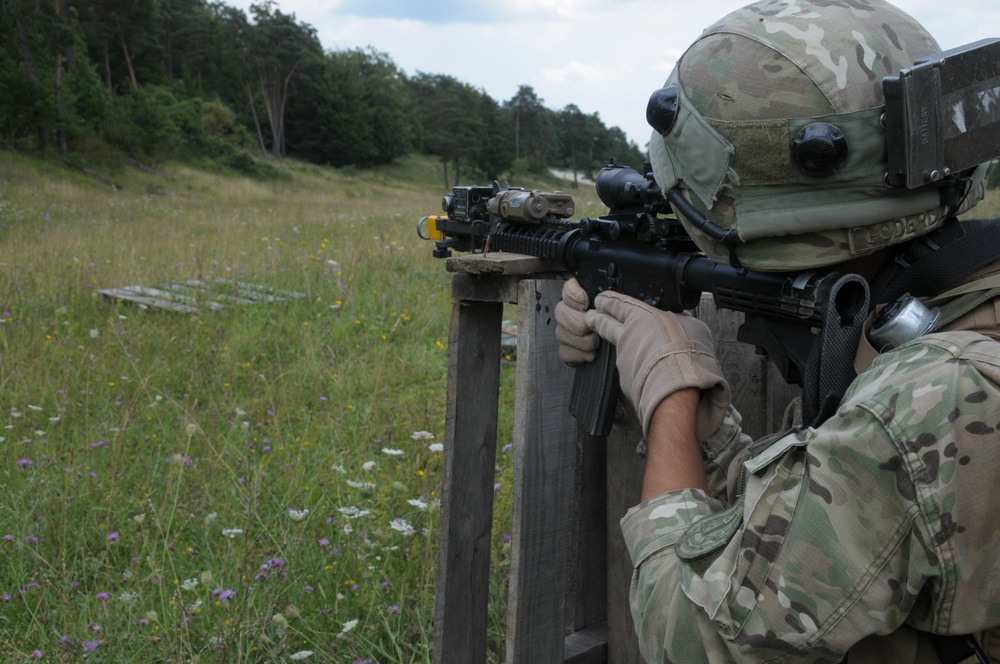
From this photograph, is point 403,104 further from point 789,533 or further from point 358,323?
point 789,533

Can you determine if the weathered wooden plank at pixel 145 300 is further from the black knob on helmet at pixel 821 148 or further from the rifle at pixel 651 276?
the black knob on helmet at pixel 821 148

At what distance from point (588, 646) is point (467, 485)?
636 mm

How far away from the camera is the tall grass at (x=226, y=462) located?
286cm

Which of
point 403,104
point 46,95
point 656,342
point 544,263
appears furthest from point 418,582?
point 403,104

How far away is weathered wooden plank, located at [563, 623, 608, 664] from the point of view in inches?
96.6

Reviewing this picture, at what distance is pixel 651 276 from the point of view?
205 cm

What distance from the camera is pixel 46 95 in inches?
1227

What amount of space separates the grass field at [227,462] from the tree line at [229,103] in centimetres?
2900

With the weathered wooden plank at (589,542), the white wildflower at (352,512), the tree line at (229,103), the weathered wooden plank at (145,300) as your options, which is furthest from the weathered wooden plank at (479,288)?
the tree line at (229,103)

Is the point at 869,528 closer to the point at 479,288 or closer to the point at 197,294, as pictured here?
the point at 479,288

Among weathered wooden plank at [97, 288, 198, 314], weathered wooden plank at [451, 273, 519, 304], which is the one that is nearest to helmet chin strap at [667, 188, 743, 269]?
weathered wooden plank at [451, 273, 519, 304]

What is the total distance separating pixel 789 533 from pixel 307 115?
2441 inches

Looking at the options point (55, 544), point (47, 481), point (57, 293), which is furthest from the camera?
point (57, 293)

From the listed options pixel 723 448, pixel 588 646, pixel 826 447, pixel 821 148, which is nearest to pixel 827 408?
pixel 826 447
